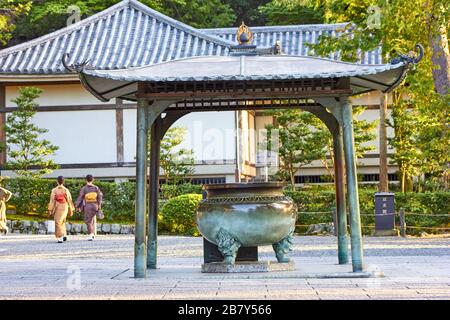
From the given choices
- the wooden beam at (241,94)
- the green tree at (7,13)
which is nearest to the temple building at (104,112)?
the green tree at (7,13)

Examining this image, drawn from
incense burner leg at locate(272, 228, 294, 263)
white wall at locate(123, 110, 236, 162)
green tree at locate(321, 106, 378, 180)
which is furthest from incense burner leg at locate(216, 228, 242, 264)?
white wall at locate(123, 110, 236, 162)

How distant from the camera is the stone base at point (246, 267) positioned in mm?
11859

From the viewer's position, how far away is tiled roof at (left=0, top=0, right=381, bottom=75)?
30.7 metres

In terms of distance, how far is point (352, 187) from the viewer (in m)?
11.5

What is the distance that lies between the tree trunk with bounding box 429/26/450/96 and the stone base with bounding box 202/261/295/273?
37.2ft

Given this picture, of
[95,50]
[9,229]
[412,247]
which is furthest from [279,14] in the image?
[412,247]

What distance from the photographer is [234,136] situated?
100ft

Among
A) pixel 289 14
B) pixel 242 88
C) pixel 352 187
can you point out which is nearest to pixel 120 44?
pixel 289 14

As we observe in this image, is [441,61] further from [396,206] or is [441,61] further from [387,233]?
[396,206]

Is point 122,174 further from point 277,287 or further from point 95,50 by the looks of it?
point 277,287

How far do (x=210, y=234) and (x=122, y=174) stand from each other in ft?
62.3

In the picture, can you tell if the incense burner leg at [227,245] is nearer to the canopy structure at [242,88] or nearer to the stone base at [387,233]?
the canopy structure at [242,88]

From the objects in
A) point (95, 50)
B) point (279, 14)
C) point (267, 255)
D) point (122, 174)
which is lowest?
point (267, 255)

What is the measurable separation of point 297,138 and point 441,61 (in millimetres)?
8340
